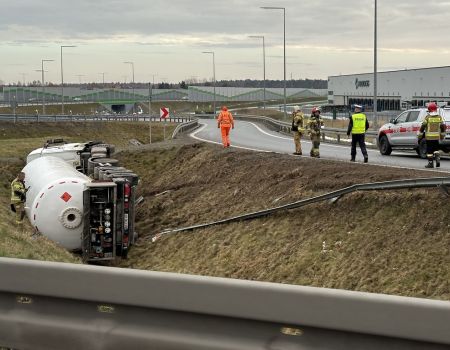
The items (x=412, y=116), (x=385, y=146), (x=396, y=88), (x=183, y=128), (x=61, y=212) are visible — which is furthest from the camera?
(x=396, y=88)

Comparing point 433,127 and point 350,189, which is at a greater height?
point 433,127

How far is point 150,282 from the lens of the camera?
372 cm

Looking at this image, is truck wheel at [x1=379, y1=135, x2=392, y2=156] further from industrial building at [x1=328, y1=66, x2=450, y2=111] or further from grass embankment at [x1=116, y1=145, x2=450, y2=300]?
industrial building at [x1=328, y1=66, x2=450, y2=111]

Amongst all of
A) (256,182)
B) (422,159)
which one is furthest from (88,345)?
(422,159)

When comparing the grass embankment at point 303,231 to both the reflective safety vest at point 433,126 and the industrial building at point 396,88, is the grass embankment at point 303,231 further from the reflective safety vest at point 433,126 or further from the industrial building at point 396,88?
the industrial building at point 396,88

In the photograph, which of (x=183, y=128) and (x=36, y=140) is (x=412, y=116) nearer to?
(x=183, y=128)

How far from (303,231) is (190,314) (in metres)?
10.5

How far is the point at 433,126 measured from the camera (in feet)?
56.8

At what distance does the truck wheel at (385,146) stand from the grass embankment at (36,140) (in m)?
13.0

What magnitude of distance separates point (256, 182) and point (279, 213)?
3.57m

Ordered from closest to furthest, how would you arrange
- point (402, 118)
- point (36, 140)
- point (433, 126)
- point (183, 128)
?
point (433, 126), point (402, 118), point (36, 140), point (183, 128)

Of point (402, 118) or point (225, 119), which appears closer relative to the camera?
point (402, 118)

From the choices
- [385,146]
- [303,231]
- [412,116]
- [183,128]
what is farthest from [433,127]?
[183,128]

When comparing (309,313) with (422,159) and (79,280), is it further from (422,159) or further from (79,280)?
(422,159)
